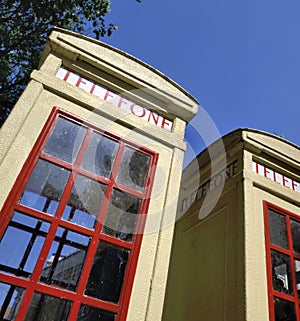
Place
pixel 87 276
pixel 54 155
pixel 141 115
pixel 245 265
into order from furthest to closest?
pixel 141 115 < pixel 245 265 < pixel 54 155 < pixel 87 276

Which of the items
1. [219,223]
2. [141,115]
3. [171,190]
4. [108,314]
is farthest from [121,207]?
[219,223]

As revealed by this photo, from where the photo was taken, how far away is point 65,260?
2.52 m

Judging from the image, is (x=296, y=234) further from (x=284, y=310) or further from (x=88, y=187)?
(x=88, y=187)

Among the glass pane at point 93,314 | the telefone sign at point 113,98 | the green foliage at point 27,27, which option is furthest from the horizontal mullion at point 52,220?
the green foliage at point 27,27

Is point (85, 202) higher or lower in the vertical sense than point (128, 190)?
lower

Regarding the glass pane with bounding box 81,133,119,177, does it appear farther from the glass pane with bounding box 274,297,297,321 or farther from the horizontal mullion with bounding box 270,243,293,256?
the glass pane with bounding box 274,297,297,321

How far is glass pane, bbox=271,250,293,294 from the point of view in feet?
10.9

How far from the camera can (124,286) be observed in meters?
2.60

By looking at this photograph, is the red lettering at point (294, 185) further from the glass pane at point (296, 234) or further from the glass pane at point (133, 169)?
the glass pane at point (133, 169)

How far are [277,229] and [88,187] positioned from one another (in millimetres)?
2224

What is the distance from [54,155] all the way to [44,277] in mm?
1045

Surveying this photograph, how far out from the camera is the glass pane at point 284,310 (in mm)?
3106

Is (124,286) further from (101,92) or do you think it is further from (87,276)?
(101,92)

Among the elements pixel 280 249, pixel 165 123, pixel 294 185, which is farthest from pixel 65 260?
pixel 294 185
